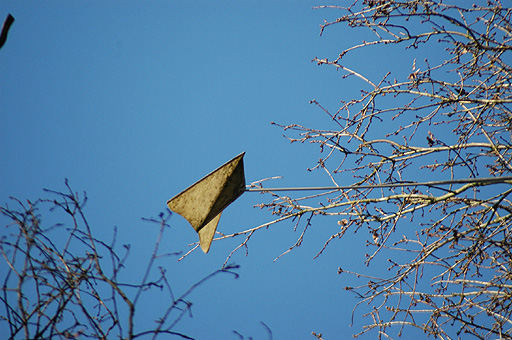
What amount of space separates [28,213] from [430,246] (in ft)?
10.6

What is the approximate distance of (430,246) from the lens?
13.0ft

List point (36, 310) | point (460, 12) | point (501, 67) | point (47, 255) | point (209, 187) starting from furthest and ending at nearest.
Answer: point (501, 67)
point (460, 12)
point (209, 187)
point (47, 255)
point (36, 310)

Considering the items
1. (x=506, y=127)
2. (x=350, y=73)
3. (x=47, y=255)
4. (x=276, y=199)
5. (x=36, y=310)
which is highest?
(x=350, y=73)

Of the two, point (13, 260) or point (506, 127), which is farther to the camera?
point (506, 127)

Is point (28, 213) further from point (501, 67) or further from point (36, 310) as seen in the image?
point (501, 67)

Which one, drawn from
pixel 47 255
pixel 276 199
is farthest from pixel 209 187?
pixel 276 199

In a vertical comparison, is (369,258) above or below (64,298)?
above

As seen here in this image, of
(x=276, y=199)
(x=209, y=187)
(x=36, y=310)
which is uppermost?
(x=276, y=199)

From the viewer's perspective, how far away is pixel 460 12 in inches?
151

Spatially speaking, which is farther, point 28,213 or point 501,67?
point 501,67

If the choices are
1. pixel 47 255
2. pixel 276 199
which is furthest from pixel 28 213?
pixel 276 199

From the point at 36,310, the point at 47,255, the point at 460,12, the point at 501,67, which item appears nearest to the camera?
the point at 36,310

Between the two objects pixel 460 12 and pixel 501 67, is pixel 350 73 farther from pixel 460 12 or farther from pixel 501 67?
pixel 501 67

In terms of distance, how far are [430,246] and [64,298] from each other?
10.1ft
